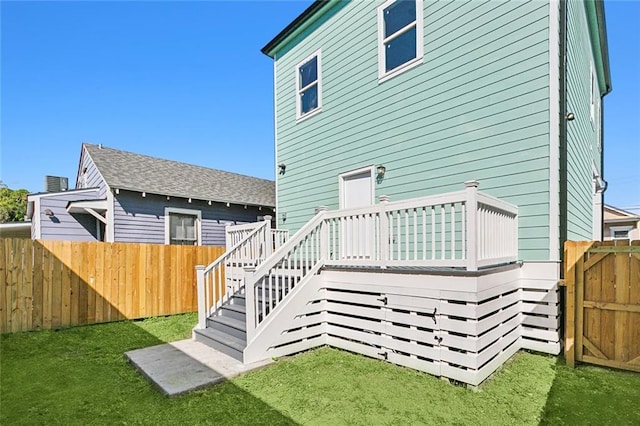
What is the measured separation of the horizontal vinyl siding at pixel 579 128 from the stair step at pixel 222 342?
5.35 m

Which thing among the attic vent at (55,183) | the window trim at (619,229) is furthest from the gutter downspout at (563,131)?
the window trim at (619,229)

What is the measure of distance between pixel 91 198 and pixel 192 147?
798cm

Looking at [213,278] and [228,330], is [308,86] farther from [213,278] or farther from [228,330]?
[228,330]

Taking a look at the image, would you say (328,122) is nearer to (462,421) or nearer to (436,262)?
(436,262)

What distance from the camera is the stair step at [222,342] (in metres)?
4.30

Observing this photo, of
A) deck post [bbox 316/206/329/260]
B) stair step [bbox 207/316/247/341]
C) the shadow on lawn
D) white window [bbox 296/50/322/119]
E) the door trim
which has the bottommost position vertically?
the shadow on lawn

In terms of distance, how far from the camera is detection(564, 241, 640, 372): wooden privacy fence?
3.72m

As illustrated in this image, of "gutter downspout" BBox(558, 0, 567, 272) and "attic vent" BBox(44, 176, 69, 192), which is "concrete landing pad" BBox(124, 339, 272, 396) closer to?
"gutter downspout" BBox(558, 0, 567, 272)

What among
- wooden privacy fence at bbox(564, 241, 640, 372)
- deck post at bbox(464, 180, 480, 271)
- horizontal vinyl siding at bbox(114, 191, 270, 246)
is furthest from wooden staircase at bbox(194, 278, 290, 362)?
horizontal vinyl siding at bbox(114, 191, 270, 246)

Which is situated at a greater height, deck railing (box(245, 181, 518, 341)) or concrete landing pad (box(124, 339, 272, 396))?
deck railing (box(245, 181, 518, 341))

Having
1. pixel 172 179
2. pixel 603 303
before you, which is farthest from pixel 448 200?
pixel 172 179

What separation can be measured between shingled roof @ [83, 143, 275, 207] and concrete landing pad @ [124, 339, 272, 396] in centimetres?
652

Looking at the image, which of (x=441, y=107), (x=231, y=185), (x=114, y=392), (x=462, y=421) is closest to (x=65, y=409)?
(x=114, y=392)

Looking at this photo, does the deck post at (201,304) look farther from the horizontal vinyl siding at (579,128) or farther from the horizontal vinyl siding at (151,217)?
the horizontal vinyl siding at (579,128)
